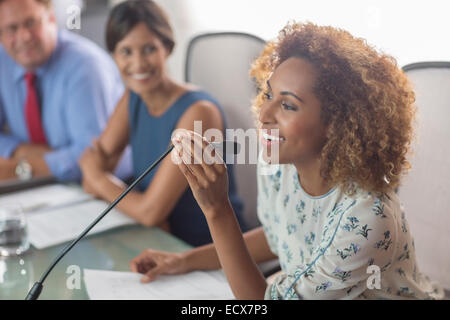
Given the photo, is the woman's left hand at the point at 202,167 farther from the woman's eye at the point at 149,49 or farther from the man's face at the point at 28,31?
the man's face at the point at 28,31

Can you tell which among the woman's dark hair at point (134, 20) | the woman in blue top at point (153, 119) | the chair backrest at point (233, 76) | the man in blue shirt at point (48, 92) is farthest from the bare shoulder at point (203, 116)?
the man in blue shirt at point (48, 92)

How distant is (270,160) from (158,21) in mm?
658

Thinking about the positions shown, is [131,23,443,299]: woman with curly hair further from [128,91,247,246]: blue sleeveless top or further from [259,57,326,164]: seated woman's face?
[128,91,247,246]: blue sleeveless top

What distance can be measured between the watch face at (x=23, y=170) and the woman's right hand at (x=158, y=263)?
72 centimetres

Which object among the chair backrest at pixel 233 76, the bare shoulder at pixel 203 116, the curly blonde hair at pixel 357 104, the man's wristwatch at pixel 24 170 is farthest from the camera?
the man's wristwatch at pixel 24 170

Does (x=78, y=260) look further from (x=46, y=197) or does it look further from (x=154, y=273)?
(x=46, y=197)

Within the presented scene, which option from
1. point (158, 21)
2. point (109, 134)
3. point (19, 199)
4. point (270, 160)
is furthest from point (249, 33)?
point (19, 199)

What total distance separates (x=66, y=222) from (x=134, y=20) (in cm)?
51

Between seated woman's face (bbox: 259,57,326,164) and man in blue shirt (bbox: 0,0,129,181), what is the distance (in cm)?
89

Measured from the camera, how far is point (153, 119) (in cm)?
131

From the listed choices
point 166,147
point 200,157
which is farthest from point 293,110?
point 166,147

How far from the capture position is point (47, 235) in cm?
104

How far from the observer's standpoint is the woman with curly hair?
66cm

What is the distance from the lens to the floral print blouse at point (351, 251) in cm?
67
